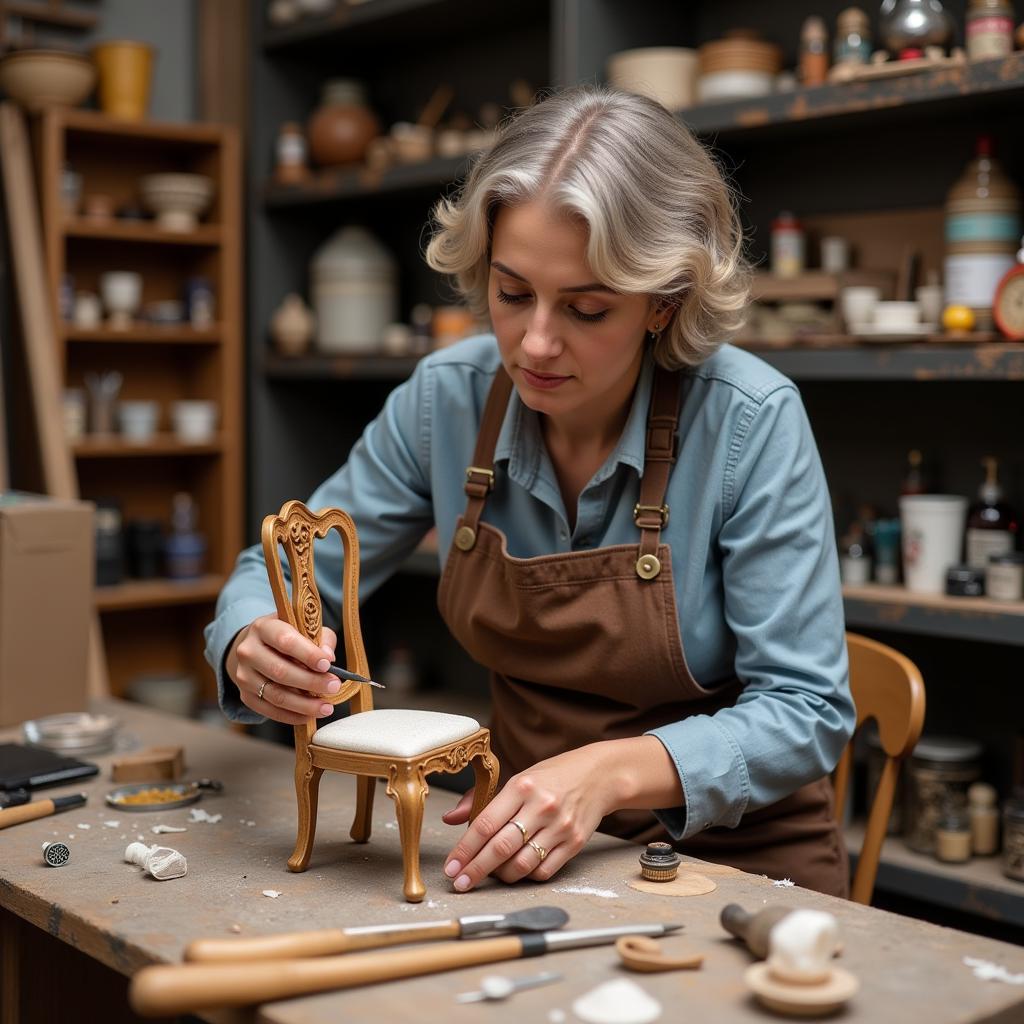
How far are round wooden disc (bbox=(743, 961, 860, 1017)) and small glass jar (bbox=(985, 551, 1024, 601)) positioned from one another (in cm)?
169

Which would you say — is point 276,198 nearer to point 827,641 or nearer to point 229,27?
point 229,27

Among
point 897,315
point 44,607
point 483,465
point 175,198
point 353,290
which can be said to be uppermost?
Answer: point 175,198

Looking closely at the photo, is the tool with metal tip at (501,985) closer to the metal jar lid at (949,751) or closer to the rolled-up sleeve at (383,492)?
the rolled-up sleeve at (383,492)

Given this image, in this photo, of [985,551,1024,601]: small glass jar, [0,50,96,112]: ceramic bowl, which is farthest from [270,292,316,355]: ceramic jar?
[985,551,1024,601]: small glass jar

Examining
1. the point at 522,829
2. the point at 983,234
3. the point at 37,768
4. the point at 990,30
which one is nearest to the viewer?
the point at 522,829

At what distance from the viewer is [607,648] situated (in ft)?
5.37

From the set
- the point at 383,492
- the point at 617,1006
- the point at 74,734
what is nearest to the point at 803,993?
the point at 617,1006

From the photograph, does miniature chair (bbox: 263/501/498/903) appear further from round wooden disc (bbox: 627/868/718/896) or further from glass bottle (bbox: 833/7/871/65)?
glass bottle (bbox: 833/7/871/65)

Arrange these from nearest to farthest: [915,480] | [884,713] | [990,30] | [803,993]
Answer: [803,993] → [884,713] → [990,30] → [915,480]

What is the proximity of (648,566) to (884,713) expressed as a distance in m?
0.50

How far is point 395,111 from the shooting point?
14.1 ft

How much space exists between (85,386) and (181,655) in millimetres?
955

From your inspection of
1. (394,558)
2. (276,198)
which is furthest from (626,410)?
(276,198)

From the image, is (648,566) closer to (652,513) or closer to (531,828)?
(652,513)
